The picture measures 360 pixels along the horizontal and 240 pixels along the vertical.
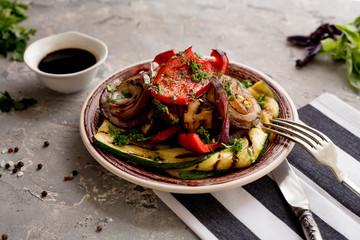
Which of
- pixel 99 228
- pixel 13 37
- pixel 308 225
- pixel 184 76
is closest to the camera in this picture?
pixel 308 225

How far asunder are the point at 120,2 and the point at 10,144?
2566mm

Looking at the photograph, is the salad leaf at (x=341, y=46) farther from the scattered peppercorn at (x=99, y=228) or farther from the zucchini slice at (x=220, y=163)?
the scattered peppercorn at (x=99, y=228)

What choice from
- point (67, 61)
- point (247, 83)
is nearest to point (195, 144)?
point (247, 83)

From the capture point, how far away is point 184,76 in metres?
2.47

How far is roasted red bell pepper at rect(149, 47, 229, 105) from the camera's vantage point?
7.77ft

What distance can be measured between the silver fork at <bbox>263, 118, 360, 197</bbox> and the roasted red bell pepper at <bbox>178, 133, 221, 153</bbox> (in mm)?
427

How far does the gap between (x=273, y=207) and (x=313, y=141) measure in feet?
1.64

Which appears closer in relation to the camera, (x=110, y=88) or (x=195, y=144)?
(x=195, y=144)

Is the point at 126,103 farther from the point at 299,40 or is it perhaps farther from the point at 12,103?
the point at 299,40

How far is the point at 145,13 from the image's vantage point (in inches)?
179

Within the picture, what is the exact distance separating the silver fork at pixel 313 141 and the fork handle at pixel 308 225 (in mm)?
299

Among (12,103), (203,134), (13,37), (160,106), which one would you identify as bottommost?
(12,103)

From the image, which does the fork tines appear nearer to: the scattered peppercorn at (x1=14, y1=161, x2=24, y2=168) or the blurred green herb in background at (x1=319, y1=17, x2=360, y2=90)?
the blurred green herb in background at (x1=319, y1=17, x2=360, y2=90)

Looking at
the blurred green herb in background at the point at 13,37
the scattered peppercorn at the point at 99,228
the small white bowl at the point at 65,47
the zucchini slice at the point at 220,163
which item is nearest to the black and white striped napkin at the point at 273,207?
the zucchini slice at the point at 220,163
